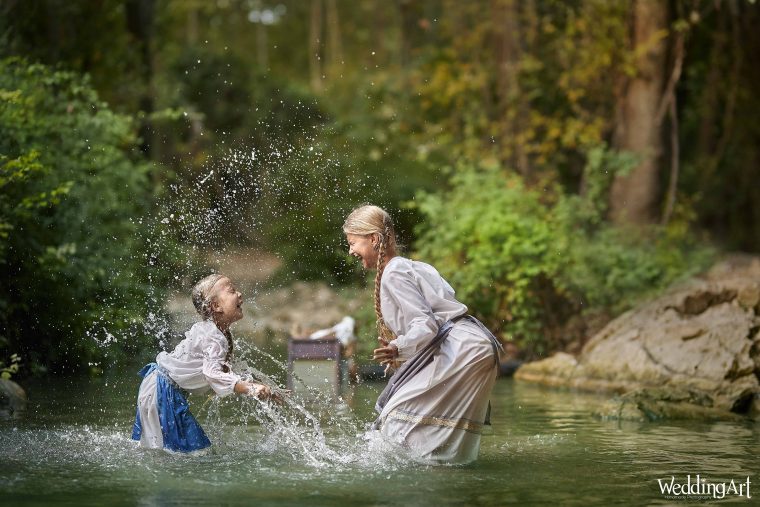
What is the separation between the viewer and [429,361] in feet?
24.4

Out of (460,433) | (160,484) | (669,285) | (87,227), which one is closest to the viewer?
(160,484)

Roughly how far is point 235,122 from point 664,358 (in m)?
20.3

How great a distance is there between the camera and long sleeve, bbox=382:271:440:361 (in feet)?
23.3

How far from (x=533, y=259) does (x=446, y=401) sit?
8.57 meters

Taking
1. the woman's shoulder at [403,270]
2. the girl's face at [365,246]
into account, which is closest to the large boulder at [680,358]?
the woman's shoulder at [403,270]

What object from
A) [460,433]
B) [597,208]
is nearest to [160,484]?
[460,433]

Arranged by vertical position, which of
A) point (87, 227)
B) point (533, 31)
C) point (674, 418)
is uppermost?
point (533, 31)

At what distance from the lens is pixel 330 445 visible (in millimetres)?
8547

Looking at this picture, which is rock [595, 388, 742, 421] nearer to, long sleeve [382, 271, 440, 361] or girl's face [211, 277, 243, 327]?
long sleeve [382, 271, 440, 361]

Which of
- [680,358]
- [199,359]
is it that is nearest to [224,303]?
[199,359]

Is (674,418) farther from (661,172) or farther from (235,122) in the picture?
(235,122)

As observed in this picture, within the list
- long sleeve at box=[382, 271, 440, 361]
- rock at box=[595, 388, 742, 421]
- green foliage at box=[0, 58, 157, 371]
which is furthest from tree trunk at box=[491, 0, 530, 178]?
long sleeve at box=[382, 271, 440, 361]

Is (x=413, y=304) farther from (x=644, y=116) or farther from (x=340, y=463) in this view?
(x=644, y=116)

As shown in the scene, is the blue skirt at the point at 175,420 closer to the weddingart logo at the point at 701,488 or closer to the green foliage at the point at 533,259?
the weddingart logo at the point at 701,488
